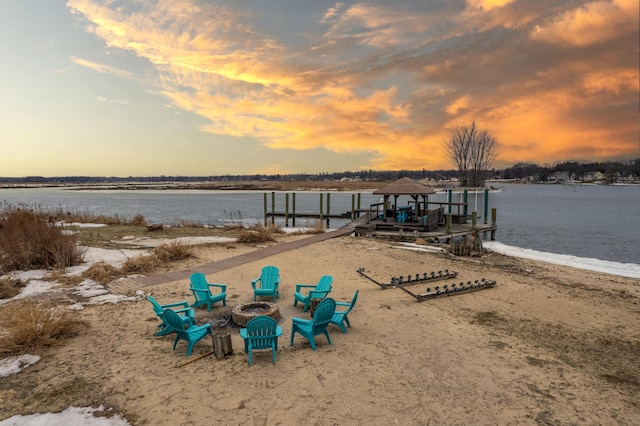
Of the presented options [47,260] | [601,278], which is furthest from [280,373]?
[601,278]

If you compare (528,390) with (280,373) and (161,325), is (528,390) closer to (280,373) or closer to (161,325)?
(280,373)

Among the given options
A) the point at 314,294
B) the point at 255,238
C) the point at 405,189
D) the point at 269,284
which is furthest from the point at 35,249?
the point at 405,189

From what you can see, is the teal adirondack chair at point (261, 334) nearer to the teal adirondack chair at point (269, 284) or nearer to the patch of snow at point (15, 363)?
the teal adirondack chair at point (269, 284)

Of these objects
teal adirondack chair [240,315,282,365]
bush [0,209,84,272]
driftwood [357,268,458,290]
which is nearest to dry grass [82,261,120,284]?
bush [0,209,84,272]

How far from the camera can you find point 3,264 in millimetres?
9883

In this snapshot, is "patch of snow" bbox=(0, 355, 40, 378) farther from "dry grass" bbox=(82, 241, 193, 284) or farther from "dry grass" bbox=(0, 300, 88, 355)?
"dry grass" bbox=(82, 241, 193, 284)

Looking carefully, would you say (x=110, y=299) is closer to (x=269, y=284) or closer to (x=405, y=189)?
(x=269, y=284)

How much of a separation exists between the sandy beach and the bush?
12.9 ft

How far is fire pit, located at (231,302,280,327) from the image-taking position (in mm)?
6715

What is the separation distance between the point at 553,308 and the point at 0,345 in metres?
10.7

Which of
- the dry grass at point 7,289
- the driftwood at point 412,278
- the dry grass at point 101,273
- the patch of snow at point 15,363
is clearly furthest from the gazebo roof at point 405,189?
the patch of snow at point 15,363

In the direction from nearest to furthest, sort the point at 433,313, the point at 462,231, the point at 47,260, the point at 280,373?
the point at 280,373 → the point at 433,313 → the point at 47,260 → the point at 462,231

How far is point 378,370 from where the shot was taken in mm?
5266

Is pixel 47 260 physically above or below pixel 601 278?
above
